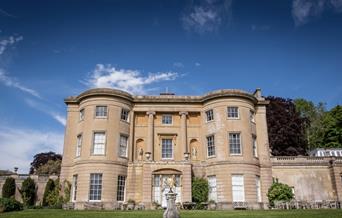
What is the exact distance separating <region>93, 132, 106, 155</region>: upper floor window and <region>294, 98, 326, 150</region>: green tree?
28760mm

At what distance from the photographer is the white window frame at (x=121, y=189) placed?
26.9 m

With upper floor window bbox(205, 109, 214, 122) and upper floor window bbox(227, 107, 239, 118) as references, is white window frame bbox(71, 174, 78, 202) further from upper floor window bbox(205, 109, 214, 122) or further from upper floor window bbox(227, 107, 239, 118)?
upper floor window bbox(227, 107, 239, 118)

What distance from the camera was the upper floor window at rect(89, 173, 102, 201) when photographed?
26172mm

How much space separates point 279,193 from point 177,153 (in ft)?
30.7

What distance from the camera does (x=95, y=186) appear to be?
86.5ft

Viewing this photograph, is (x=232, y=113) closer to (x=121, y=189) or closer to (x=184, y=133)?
(x=184, y=133)

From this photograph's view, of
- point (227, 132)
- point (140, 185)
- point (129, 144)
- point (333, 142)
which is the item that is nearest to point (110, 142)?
point (129, 144)

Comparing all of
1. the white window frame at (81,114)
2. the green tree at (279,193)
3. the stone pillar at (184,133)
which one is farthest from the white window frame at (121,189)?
the green tree at (279,193)

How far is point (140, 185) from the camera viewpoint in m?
27.3

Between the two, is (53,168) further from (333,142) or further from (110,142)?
(333,142)

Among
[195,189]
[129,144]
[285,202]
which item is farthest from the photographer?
[129,144]

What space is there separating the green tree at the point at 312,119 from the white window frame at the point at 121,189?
90.9 feet

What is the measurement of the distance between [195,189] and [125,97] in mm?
10271

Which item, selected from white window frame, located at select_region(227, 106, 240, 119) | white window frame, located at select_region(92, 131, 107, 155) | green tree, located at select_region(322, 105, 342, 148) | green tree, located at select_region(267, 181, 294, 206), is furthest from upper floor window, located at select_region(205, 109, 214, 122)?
green tree, located at select_region(322, 105, 342, 148)
